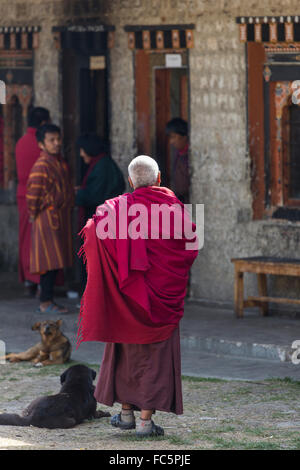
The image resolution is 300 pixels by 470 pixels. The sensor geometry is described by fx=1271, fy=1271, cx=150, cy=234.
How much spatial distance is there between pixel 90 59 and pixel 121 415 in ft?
21.8

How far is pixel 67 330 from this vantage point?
12.4 meters

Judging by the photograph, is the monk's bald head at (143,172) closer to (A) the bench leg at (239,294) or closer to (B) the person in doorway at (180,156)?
(A) the bench leg at (239,294)

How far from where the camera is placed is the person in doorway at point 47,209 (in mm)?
12820

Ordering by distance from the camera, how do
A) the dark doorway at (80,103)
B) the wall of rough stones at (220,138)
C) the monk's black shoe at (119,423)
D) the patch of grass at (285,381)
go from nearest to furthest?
the monk's black shoe at (119,423) < the patch of grass at (285,381) < the wall of rough stones at (220,138) < the dark doorway at (80,103)

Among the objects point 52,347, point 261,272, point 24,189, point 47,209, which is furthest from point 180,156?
point 52,347

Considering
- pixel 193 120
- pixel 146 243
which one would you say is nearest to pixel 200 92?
pixel 193 120

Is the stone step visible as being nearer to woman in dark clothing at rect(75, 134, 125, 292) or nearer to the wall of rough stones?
the wall of rough stones

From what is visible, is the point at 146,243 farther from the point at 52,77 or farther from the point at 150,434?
the point at 52,77

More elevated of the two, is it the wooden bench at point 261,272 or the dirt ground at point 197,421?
the wooden bench at point 261,272

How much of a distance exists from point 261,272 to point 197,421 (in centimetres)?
351

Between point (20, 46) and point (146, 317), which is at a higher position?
point (20, 46)

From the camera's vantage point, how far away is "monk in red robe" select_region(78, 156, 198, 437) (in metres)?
8.04

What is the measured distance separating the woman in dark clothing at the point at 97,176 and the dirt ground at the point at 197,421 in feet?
9.40

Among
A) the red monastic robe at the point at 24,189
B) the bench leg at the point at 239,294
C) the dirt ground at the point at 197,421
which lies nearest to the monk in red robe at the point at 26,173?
the red monastic robe at the point at 24,189
